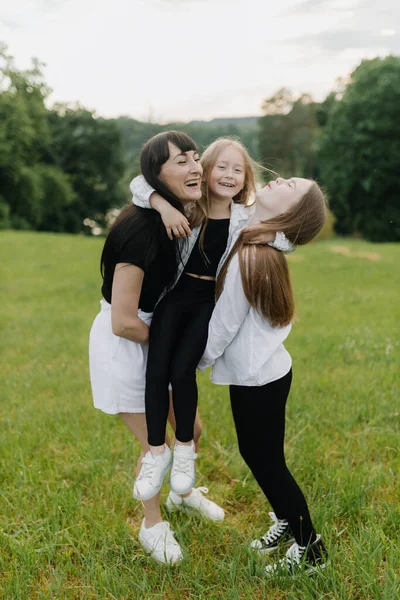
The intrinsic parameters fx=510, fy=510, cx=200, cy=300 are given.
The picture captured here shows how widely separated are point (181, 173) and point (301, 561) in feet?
6.42

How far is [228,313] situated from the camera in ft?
7.49

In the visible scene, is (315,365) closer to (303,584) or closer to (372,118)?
(303,584)

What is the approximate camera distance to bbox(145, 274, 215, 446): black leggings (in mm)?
2428

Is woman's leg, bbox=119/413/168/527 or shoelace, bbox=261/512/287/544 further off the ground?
woman's leg, bbox=119/413/168/527

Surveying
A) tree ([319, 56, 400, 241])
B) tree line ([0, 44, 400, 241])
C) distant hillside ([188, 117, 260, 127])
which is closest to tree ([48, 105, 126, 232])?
tree line ([0, 44, 400, 241])

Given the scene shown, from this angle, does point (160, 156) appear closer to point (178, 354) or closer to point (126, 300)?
point (126, 300)

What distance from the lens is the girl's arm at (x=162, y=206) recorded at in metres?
2.23

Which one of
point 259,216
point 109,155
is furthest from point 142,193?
point 109,155

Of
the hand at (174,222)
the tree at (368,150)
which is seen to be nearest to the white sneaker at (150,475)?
the hand at (174,222)

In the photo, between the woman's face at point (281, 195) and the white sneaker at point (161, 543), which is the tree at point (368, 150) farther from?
the white sneaker at point (161, 543)

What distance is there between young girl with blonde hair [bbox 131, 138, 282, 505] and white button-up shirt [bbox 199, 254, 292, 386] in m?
0.13

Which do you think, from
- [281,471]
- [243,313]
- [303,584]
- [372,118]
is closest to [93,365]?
[243,313]

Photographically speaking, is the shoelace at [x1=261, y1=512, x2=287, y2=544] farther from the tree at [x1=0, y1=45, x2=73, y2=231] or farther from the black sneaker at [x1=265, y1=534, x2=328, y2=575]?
the tree at [x1=0, y1=45, x2=73, y2=231]

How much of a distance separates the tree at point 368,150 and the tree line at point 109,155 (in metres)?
0.07
